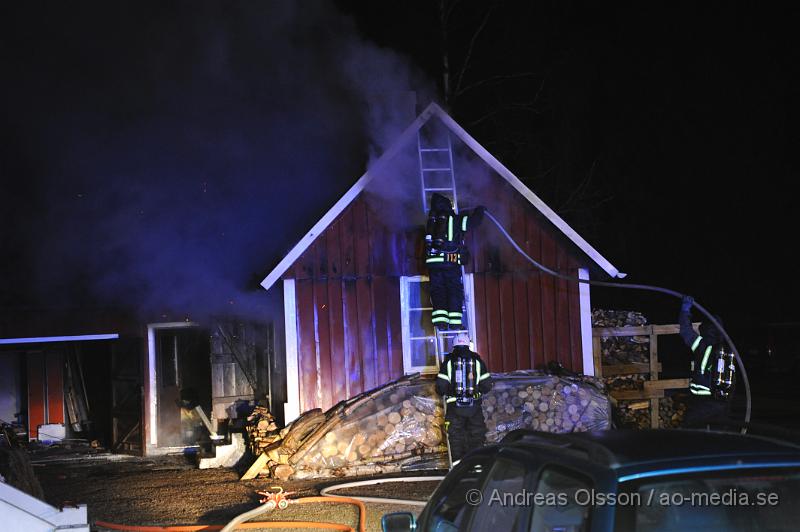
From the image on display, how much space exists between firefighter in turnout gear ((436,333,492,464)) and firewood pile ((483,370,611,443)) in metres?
1.90

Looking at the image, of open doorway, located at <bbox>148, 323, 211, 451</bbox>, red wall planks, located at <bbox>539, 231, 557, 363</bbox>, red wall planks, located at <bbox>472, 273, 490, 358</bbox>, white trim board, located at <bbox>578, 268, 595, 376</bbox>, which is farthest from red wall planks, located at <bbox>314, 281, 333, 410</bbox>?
white trim board, located at <bbox>578, 268, 595, 376</bbox>

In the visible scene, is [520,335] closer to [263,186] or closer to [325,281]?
[325,281]

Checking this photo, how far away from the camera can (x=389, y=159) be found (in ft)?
36.5

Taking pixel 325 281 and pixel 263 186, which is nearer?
pixel 325 281

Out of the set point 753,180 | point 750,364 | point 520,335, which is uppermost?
point 753,180

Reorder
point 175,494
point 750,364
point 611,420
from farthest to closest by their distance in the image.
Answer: point 750,364 → point 611,420 → point 175,494

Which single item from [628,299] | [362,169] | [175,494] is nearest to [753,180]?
[628,299]

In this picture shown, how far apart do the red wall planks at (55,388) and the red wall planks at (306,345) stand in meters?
6.64

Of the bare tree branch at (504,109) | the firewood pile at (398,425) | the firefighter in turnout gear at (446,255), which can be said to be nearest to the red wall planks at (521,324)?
the firewood pile at (398,425)

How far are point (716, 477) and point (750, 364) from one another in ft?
66.2

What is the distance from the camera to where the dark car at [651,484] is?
2693 millimetres

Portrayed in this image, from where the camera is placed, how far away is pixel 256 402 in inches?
505

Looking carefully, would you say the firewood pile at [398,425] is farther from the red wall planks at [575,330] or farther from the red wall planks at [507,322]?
the red wall planks at [575,330]

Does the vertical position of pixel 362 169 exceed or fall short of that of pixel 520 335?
it exceeds it
